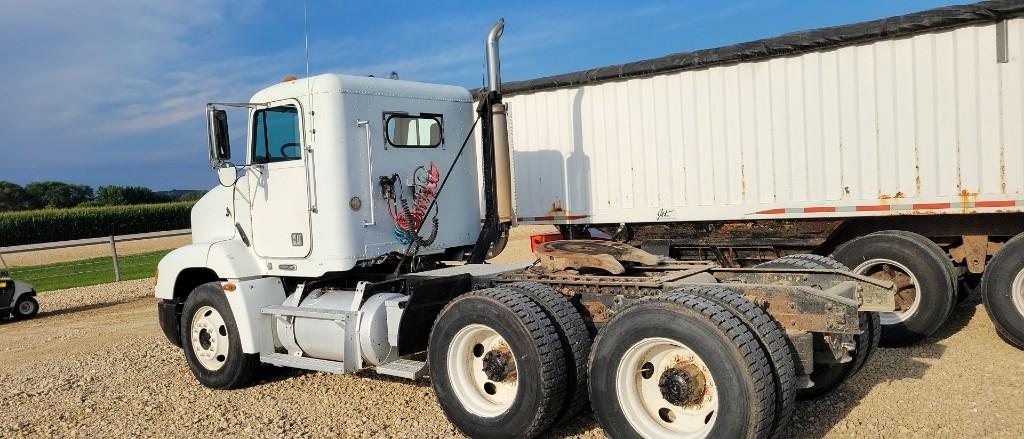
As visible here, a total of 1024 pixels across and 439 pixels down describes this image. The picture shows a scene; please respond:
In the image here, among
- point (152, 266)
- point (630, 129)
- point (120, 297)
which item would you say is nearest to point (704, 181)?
point (630, 129)

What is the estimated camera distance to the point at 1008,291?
686 centimetres

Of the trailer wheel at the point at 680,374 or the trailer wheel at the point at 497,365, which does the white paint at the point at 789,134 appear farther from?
the trailer wheel at the point at 680,374

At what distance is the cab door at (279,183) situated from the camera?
252 inches

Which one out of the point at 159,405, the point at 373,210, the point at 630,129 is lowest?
the point at 159,405

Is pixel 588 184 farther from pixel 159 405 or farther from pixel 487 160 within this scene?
pixel 159 405

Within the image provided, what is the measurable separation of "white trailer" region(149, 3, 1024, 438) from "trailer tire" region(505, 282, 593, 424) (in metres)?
0.01

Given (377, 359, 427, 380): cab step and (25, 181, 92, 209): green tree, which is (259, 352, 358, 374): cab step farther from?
(25, 181, 92, 209): green tree

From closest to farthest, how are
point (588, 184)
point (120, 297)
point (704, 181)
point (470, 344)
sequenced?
point (470, 344), point (704, 181), point (588, 184), point (120, 297)

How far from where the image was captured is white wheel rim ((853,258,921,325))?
7488 millimetres

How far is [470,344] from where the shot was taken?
5270 millimetres

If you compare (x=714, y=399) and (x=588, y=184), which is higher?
(x=588, y=184)

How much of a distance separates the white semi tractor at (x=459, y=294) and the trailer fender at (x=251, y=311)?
0.05 feet

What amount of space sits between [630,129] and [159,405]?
19.1ft

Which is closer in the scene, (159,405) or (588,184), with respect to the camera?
(159,405)
